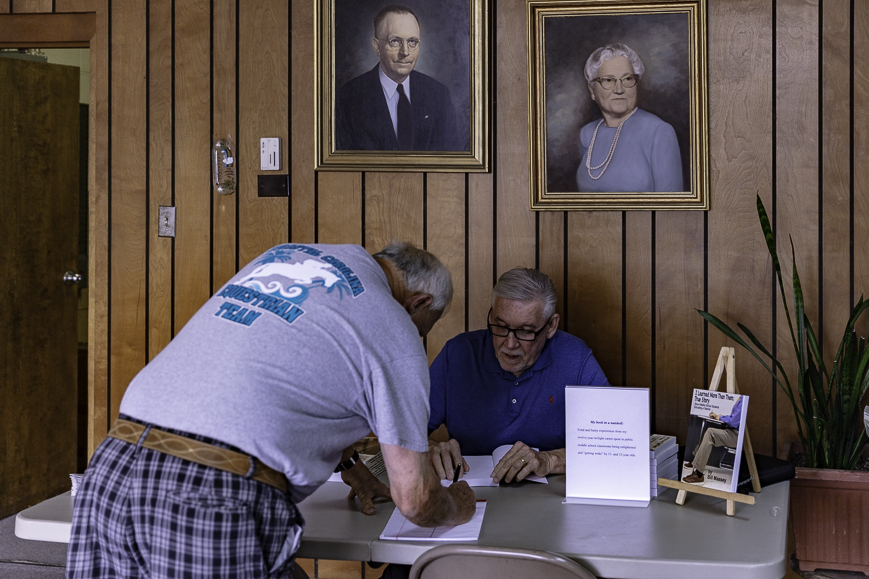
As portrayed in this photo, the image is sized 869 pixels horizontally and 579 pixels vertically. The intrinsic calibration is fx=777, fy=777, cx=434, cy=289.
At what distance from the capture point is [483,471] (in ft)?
6.88

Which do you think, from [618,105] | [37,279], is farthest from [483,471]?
[37,279]

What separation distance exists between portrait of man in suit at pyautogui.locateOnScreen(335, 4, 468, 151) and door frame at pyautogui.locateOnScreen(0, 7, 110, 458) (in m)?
0.99

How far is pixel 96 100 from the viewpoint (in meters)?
3.12

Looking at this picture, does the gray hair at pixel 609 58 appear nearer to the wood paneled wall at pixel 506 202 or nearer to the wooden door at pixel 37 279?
the wood paneled wall at pixel 506 202

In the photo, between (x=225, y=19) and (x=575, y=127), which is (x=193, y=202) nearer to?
(x=225, y=19)

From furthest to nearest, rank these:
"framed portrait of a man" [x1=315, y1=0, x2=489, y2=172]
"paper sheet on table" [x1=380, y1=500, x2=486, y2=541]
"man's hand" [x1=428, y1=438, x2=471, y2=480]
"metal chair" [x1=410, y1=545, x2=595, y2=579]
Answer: "framed portrait of a man" [x1=315, y1=0, x2=489, y2=172] < "man's hand" [x1=428, y1=438, x2=471, y2=480] < "paper sheet on table" [x1=380, y1=500, x2=486, y2=541] < "metal chair" [x1=410, y1=545, x2=595, y2=579]

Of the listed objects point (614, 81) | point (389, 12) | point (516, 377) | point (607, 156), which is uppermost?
point (389, 12)

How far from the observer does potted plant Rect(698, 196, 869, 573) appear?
7.57 ft

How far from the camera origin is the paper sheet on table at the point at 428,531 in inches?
63.9

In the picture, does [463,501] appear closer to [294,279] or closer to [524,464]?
[524,464]

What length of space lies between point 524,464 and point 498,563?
598mm

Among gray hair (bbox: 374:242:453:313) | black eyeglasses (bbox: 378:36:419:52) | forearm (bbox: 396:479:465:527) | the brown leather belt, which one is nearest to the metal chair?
forearm (bbox: 396:479:465:527)

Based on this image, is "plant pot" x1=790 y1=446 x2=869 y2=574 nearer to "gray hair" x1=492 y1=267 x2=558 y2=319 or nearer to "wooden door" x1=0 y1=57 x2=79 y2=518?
"gray hair" x1=492 y1=267 x2=558 y2=319

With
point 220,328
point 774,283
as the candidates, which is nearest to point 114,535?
point 220,328
